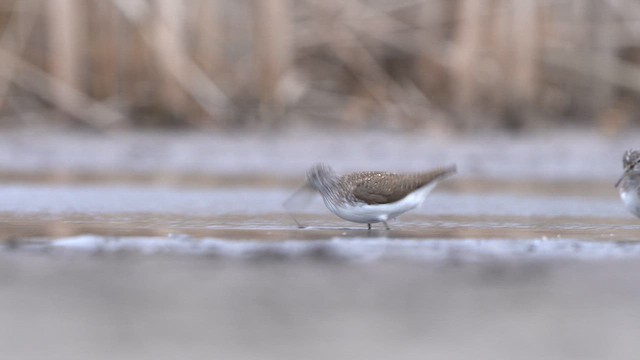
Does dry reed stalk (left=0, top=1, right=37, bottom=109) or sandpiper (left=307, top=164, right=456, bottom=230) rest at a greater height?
dry reed stalk (left=0, top=1, right=37, bottom=109)

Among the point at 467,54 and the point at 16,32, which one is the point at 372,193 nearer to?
the point at 467,54

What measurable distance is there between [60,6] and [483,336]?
9.31 metres

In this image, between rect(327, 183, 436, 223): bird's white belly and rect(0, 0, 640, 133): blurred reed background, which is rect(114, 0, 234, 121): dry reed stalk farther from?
rect(327, 183, 436, 223): bird's white belly

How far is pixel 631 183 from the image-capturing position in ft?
29.5

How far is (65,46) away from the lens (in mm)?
14078

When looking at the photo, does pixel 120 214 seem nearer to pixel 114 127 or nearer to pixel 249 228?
pixel 249 228

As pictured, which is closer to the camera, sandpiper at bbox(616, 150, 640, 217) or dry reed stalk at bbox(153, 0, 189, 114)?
sandpiper at bbox(616, 150, 640, 217)

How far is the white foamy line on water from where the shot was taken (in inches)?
305

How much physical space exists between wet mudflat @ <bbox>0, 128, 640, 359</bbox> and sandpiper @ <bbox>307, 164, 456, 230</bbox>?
0.16 meters

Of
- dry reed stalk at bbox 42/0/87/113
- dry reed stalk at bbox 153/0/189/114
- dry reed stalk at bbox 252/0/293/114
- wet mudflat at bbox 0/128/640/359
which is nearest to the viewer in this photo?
wet mudflat at bbox 0/128/640/359

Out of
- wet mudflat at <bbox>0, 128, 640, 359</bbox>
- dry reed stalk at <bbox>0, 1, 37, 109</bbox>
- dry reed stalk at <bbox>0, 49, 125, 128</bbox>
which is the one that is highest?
dry reed stalk at <bbox>0, 1, 37, 109</bbox>

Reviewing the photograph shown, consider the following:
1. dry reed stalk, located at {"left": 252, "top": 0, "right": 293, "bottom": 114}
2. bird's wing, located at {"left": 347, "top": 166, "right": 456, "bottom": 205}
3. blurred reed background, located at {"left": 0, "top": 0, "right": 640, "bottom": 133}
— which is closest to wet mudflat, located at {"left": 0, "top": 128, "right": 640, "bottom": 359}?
bird's wing, located at {"left": 347, "top": 166, "right": 456, "bottom": 205}

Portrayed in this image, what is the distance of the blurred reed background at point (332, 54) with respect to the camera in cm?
1416

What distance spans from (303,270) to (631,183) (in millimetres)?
2706
